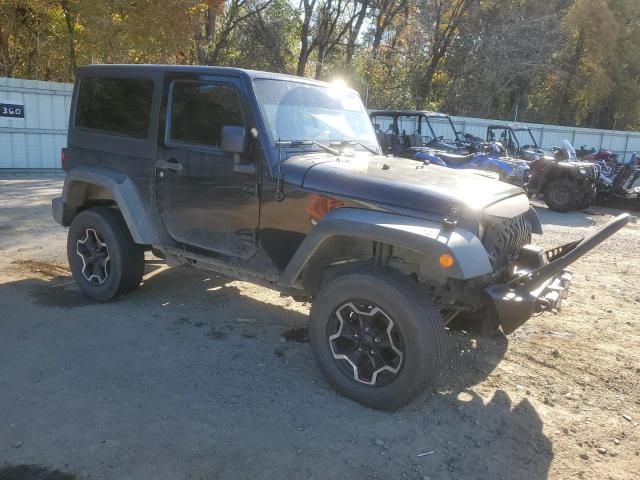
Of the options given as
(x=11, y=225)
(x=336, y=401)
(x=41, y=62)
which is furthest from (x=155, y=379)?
(x=41, y=62)

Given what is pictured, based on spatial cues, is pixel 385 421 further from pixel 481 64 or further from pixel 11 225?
pixel 481 64

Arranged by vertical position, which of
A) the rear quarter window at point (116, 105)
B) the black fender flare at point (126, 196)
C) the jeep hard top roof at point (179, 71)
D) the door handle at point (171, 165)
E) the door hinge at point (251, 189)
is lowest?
the black fender flare at point (126, 196)

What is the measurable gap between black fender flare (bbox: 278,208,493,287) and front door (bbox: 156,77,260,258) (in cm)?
68

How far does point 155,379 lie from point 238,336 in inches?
35.2

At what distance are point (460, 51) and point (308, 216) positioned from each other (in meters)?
28.1

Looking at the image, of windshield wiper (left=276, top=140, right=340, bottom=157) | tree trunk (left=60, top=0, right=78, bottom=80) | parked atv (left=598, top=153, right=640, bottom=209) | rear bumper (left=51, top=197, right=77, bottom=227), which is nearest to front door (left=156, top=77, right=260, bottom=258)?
windshield wiper (left=276, top=140, right=340, bottom=157)

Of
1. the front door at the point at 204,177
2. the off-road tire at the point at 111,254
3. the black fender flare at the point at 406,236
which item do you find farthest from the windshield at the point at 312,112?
the off-road tire at the point at 111,254

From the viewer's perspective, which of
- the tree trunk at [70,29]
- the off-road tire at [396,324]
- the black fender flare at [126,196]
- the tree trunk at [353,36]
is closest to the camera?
the off-road tire at [396,324]

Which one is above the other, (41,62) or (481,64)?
(481,64)

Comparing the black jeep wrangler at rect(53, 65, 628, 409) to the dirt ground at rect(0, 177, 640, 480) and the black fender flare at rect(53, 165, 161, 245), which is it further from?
the dirt ground at rect(0, 177, 640, 480)

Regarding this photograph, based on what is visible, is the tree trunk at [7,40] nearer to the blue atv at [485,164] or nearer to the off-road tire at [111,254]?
the blue atv at [485,164]

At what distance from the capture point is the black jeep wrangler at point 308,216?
10.7 ft

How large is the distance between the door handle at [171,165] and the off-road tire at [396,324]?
1.61 meters

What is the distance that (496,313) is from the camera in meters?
3.32
